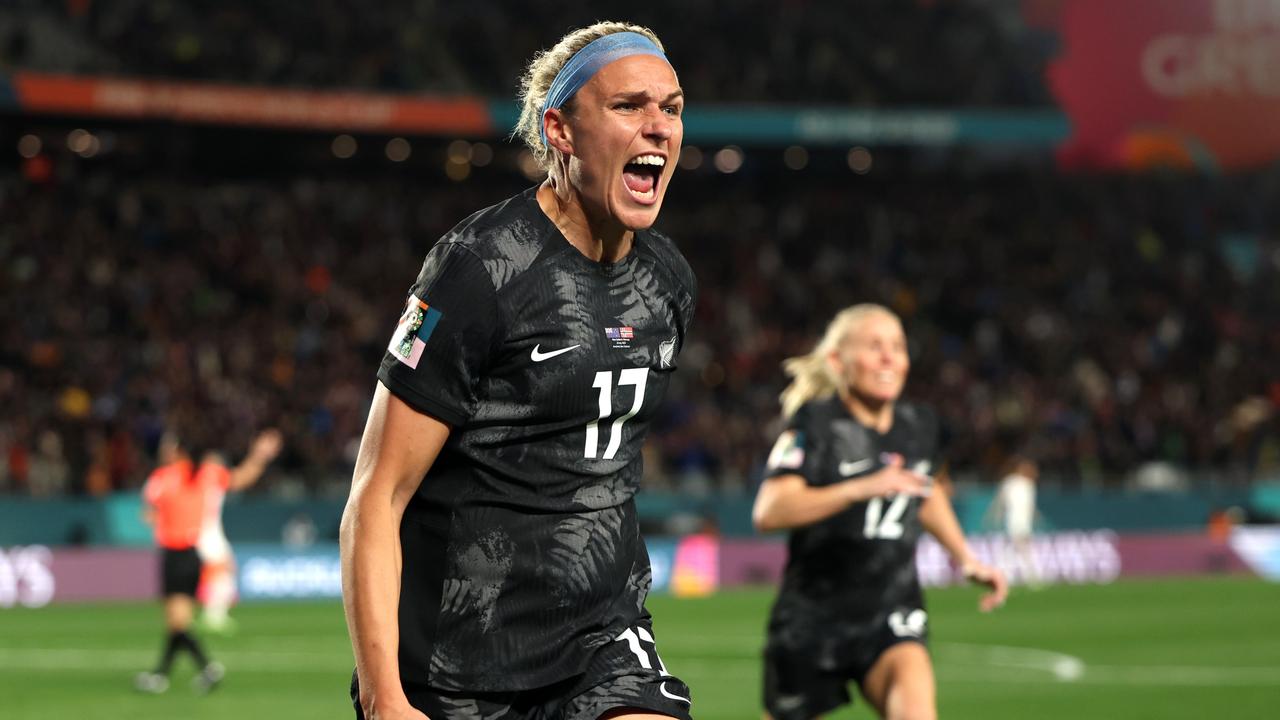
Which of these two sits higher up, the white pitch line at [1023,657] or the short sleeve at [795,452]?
the short sleeve at [795,452]

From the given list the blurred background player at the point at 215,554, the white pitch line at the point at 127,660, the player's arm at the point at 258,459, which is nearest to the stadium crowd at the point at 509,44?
the blurred background player at the point at 215,554

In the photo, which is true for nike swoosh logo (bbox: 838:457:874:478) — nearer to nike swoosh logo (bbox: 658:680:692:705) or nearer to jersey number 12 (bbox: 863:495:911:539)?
jersey number 12 (bbox: 863:495:911:539)

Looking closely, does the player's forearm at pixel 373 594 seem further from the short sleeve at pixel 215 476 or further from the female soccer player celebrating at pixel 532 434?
the short sleeve at pixel 215 476

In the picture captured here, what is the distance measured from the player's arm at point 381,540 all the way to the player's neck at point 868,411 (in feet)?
15.1

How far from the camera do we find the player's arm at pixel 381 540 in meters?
3.80

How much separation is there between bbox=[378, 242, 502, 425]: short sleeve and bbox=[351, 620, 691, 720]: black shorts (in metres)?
0.65

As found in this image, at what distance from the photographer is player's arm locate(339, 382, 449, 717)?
12.5 ft

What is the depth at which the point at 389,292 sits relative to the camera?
34.6 metres

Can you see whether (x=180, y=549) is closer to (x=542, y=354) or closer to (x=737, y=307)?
(x=542, y=354)

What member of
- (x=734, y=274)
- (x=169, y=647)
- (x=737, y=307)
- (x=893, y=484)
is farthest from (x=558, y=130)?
(x=734, y=274)

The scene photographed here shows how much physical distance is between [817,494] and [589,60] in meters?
3.80

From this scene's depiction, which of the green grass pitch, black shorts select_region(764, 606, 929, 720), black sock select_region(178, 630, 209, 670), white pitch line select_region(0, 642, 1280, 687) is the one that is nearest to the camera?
black shorts select_region(764, 606, 929, 720)

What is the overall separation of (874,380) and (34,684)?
1029 cm

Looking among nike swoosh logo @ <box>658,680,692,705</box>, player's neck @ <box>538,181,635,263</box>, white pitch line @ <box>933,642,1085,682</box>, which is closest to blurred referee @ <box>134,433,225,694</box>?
white pitch line @ <box>933,642,1085,682</box>
